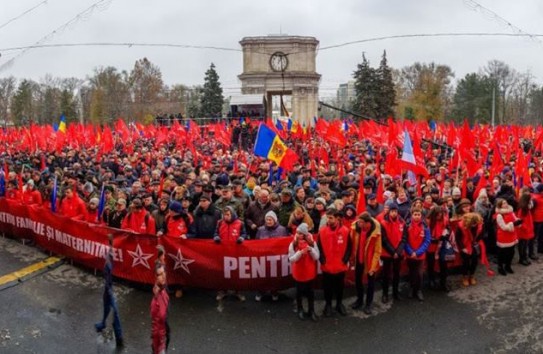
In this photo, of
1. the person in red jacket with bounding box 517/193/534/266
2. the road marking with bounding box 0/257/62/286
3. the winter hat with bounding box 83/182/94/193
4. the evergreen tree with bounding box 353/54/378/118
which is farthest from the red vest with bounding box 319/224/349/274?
the evergreen tree with bounding box 353/54/378/118

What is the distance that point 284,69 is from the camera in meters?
54.0

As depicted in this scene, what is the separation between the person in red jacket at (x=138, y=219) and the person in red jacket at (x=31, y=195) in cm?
369

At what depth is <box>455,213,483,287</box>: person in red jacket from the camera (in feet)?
28.0

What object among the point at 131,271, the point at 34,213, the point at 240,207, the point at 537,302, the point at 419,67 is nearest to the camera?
the point at 537,302

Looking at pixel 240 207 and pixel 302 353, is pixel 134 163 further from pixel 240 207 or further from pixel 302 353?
pixel 302 353

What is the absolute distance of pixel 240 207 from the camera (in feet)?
31.2

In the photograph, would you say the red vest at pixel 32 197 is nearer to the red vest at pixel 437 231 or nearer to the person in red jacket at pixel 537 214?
the red vest at pixel 437 231

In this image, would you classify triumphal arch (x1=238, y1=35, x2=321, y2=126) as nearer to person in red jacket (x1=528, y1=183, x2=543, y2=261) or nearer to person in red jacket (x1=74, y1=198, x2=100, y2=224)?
person in red jacket (x1=74, y1=198, x2=100, y2=224)

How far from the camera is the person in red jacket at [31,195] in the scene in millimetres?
11625

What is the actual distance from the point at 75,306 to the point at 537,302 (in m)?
7.24

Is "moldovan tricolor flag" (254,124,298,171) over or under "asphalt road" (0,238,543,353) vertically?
over

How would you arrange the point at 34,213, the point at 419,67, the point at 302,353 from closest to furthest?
the point at 302,353 < the point at 34,213 < the point at 419,67

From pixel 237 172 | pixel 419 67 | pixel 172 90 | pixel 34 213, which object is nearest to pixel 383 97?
pixel 419 67

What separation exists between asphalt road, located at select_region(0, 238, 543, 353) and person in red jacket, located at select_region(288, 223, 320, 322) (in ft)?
0.88
